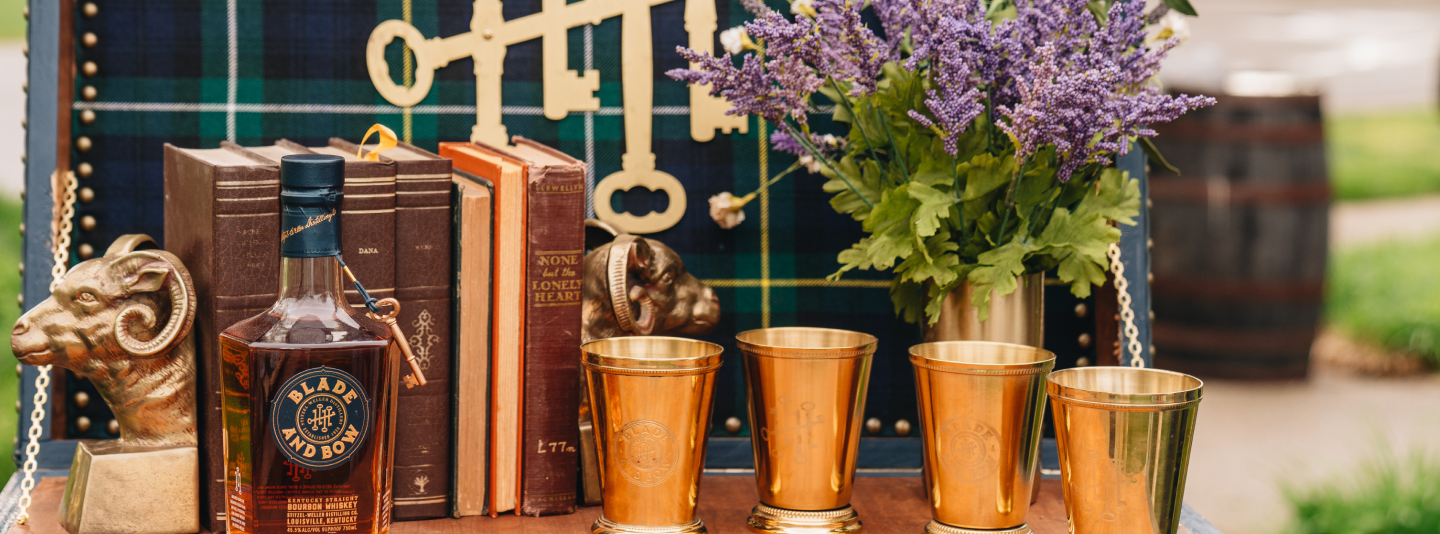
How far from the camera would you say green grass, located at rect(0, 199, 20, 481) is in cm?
219

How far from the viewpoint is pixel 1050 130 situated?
2.82 ft

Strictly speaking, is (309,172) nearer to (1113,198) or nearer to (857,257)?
(857,257)

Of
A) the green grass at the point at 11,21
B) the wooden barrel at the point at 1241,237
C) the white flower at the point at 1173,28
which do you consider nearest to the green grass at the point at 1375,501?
the wooden barrel at the point at 1241,237

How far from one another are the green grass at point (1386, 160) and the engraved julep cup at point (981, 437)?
557cm

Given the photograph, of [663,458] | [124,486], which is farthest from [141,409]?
[663,458]

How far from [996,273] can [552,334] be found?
366mm

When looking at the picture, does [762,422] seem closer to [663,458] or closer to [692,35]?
[663,458]

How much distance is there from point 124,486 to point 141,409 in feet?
0.19

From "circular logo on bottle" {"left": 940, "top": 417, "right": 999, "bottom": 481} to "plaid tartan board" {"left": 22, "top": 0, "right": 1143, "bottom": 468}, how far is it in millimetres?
273

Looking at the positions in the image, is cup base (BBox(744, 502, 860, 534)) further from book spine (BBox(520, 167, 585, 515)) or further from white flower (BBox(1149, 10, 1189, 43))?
white flower (BBox(1149, 10, 1189, 43))

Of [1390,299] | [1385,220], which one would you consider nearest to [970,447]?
[1390,299]

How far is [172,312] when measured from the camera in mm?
873

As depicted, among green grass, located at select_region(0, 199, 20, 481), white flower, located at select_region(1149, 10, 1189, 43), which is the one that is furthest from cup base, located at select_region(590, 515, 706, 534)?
green grass, located at select_region(0, 199, 20, 481)

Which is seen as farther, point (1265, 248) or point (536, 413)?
point (1265, 248)
